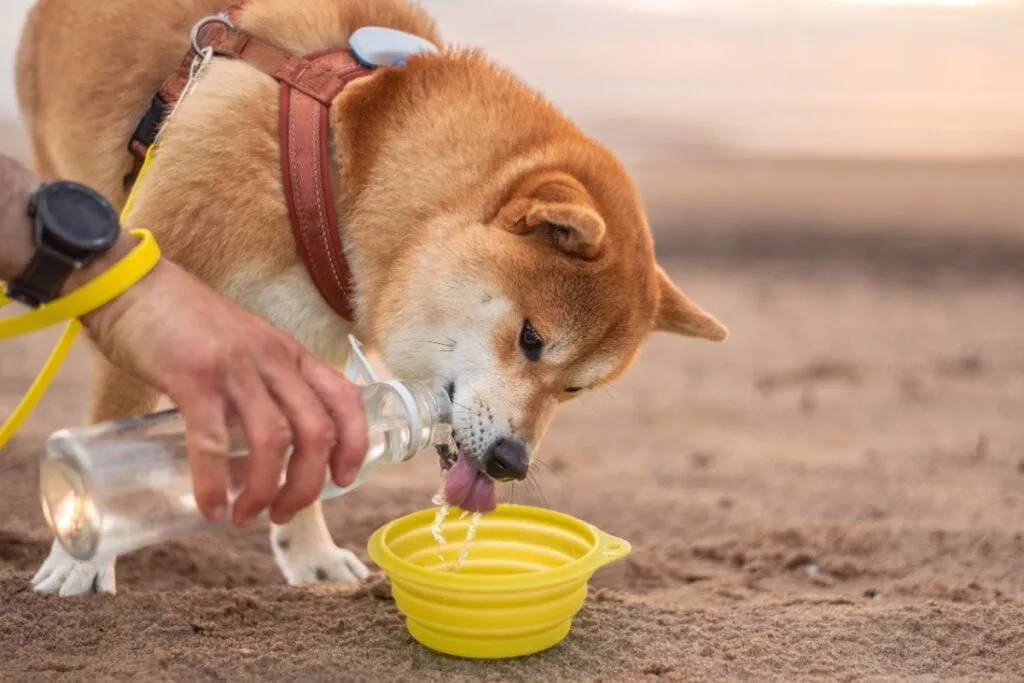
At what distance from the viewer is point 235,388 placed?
1375 mm

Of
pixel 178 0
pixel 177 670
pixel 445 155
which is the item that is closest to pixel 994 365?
pixel 445 155

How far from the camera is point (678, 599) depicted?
8.66 ft

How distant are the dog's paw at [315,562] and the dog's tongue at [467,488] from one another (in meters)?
0.74

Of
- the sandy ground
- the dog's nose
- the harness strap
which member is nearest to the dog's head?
the dog's nose

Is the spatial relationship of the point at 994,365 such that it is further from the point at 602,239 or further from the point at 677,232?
the point at 602,239

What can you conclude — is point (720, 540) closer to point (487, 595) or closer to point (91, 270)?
point (487, 595)

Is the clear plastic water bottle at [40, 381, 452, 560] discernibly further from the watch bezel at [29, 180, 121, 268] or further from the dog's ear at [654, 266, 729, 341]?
the dog's ear at [654, 266, 729, 341]

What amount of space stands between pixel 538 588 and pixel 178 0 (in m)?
1.80

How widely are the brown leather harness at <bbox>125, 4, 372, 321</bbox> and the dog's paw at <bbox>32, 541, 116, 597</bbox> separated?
80 centimetres

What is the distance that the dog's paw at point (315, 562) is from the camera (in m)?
2.93

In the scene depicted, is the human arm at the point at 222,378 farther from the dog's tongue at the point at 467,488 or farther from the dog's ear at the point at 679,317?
the dog's ear at the point at 679,317

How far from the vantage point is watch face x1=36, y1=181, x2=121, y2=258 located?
57.0 inches

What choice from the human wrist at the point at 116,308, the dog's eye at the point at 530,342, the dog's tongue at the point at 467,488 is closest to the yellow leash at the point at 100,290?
the human wrist at the point at 116,308

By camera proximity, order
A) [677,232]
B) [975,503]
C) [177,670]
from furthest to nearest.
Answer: [677,232]
[975,503]
[177,670]
